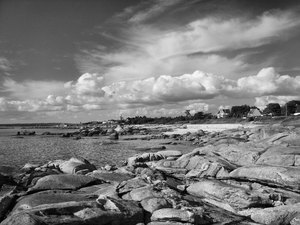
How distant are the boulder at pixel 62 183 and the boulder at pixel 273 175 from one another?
7.07 metres

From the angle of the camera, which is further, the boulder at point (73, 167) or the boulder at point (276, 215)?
the boulder at point (73, 167)

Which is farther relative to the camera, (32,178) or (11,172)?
(11,172)

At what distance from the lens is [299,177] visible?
534 inches

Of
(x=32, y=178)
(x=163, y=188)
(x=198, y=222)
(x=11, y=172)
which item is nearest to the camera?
A: (x=198, y=222)

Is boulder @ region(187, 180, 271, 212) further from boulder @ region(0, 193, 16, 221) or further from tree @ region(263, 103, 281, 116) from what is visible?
tree @ region(263, 103, 281, 116)

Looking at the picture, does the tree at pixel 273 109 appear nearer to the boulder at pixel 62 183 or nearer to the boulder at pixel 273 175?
the boulder at pixel 273 175

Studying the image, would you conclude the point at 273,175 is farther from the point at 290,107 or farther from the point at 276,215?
the point at 290,107

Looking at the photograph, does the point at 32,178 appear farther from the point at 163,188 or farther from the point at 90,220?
the point at 90,220

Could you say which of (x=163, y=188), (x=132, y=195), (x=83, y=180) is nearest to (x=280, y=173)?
(x=163, y=188)

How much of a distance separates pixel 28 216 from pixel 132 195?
169 inches

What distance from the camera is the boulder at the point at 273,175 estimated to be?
13562 millimetres

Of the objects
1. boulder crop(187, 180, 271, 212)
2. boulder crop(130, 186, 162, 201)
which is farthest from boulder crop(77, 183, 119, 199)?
boulder crop(187, 180, 271, 212)

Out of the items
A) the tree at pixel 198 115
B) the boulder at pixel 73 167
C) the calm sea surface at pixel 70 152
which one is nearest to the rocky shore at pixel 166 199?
the boulder at pixel 73 167

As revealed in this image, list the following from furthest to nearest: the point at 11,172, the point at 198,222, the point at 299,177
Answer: the point at 11,172
the point at 299,177
the point at 198,222
